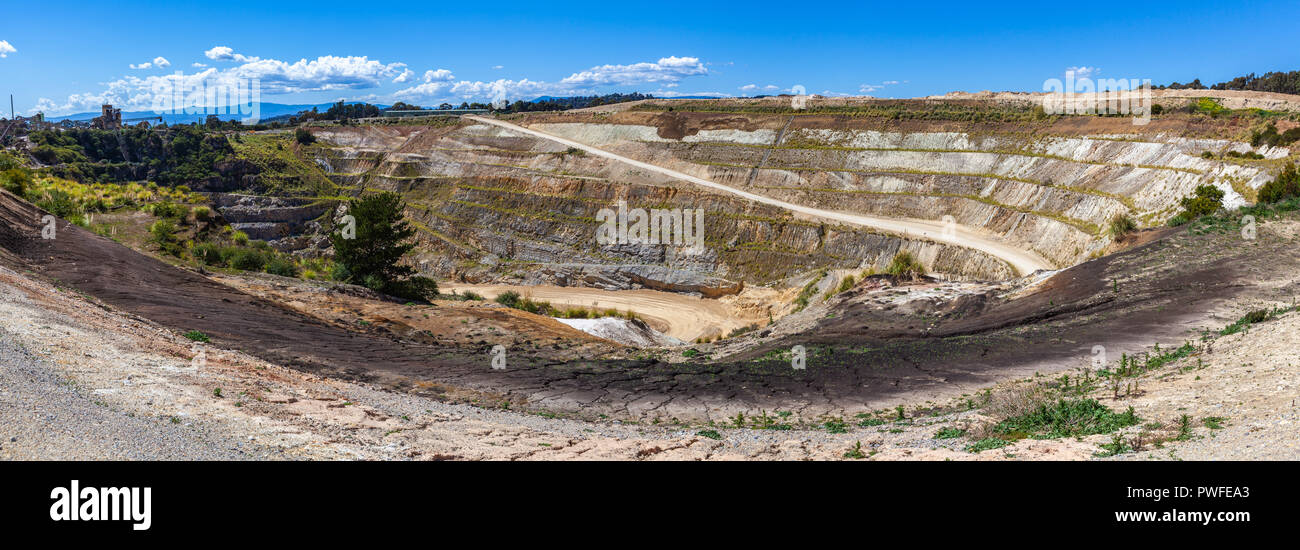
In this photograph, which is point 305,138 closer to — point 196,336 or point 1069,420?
point 196,336

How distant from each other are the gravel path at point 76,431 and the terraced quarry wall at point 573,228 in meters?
37.9

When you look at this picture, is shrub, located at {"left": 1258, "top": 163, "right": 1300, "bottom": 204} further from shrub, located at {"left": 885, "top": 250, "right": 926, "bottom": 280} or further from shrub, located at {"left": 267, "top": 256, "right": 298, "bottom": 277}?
shrub, located at {"left": 267, "top": 256, "right": 298, "bottom": 277}

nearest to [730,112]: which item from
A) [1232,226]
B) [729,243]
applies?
[729,243]

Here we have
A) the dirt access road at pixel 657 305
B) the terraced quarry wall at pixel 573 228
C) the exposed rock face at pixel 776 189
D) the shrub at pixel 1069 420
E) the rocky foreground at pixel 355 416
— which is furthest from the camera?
the terraced quarry wall at pixel 573 228

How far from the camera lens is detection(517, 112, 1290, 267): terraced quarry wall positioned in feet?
126

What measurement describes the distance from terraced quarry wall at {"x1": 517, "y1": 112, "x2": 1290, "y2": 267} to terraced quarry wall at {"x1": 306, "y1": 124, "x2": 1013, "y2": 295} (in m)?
4.64

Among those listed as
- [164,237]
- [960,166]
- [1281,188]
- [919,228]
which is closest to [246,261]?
[164,237]

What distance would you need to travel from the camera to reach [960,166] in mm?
53906

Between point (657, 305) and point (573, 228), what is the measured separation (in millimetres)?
13910

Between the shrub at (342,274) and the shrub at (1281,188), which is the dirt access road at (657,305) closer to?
the shrub at (342,274)

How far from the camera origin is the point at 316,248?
67.4 metres

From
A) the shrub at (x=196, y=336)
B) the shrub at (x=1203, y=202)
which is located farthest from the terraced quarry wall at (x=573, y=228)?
the shrub at (x=196, y=336)

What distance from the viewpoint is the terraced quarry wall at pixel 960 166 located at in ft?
126

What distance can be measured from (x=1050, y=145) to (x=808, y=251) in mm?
20484
